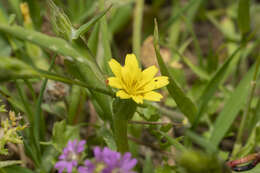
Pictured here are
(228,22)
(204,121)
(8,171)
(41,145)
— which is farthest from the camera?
(228,22)

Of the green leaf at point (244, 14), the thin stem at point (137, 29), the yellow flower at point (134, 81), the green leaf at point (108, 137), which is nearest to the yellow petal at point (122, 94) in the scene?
the yellow flower at point (134, 81)

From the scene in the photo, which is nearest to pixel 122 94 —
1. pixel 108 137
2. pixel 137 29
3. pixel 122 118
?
pixel 122 118

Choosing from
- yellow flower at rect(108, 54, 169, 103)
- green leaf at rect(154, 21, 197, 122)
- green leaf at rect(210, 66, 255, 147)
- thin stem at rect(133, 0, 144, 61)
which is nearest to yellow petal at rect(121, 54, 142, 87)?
yellow flower at rect(108, 54, 169, 103)

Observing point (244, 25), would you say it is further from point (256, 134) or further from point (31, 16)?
point (31, 16)

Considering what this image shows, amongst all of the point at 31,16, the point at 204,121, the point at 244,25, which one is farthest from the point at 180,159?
the point at 31,16

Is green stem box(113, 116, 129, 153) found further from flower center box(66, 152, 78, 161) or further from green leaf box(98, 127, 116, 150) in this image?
flower center box(66, 152, 78, 161)
